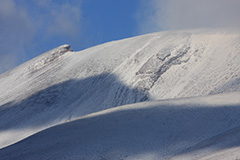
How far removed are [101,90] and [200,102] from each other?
550 inches

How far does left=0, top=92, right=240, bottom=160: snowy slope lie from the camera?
40.1 ft

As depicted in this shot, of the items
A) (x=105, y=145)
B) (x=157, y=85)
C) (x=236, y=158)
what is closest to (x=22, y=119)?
(x=157, y=85)

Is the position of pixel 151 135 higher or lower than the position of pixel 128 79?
lower

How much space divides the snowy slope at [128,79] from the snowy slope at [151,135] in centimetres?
545

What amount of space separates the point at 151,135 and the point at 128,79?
15558 mm

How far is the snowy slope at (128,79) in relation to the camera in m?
24.9

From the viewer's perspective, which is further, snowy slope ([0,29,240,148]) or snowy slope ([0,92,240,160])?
snowy slope ([0,29,240,148])

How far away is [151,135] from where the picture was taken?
14070 mm

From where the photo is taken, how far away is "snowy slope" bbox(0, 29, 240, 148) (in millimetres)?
24906

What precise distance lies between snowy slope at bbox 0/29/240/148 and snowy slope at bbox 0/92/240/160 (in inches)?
215

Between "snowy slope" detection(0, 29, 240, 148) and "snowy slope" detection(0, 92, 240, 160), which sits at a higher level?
"snowy slope" detection(0, 29, 240, 148)

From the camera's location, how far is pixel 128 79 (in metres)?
29.4

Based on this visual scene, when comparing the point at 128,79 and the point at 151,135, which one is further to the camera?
the point at 128,79

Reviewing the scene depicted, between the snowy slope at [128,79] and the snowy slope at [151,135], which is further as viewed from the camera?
the snowy slope at [128,79]
